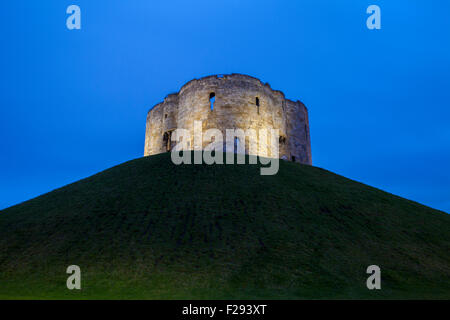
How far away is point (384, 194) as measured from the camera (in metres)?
23.3

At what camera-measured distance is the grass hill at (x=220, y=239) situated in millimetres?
10773

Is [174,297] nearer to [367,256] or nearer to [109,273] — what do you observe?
[109,273]

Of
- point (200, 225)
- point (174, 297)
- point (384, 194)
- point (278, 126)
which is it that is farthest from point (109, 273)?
point (278, 126)

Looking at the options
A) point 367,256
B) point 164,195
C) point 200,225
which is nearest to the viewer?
point 367,256

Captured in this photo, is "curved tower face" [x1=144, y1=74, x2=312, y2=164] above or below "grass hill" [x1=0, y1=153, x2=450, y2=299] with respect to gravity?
above

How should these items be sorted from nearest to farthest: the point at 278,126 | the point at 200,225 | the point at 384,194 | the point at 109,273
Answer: the point at 109,273
the point at 200,225
the point at 384,194
the point at 278,126

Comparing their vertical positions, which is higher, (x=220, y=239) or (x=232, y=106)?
(x=232, y=106)

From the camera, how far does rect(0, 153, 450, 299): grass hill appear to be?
10773 mm

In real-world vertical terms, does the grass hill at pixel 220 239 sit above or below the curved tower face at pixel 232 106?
below

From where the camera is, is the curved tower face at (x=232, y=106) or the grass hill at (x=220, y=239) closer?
the grass hill at (x=220, y=239)

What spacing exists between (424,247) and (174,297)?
13.9 m

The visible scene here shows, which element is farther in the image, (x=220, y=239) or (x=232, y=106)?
(x=232, y=106)

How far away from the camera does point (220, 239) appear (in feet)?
46.7

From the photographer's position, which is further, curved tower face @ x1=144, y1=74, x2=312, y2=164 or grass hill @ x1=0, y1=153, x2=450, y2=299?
curved tower face @ x1=144, y1=74, x2=312, y2=164
